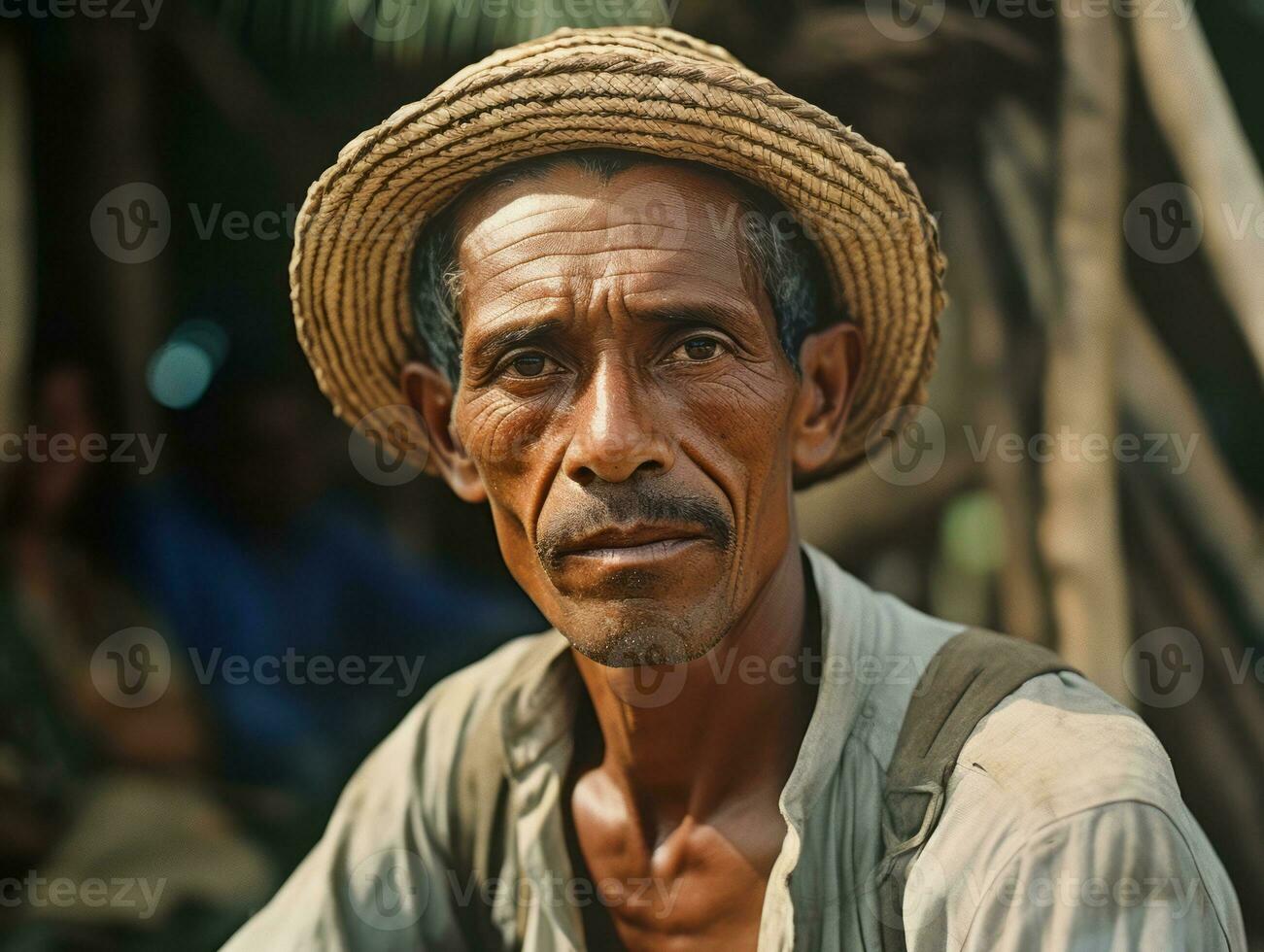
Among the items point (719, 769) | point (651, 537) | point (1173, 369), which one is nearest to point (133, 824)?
point (719, 769)

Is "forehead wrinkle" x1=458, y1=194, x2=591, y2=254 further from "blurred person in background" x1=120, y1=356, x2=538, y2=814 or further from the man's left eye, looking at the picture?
"blurred person in background" x1=120, y1=356, x2=538, y2=814

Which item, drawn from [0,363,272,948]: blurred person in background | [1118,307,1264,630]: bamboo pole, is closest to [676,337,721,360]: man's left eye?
[1118,307,1264,630]: bamboo pole

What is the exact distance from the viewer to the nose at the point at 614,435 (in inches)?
55.4

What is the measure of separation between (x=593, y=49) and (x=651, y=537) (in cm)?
60

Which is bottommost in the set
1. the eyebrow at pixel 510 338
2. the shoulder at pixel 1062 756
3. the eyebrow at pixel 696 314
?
the shoulder at pixel 1062 756

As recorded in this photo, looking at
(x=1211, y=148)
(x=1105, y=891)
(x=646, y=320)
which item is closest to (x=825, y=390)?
(x=646, y=320)

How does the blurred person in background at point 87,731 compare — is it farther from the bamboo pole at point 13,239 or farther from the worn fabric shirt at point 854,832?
the worn fabric shirt at point 854,832

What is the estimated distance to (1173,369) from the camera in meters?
2.51

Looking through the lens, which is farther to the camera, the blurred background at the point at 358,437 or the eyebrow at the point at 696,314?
the blurred background at the point at 358,437

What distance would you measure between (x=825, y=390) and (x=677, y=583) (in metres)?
0.45

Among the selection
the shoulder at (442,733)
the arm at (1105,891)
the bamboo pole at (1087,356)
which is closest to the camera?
the arm at (1105,891)

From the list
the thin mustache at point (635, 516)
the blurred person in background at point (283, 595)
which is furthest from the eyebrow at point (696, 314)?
the blurred person in background at point (283, 595)

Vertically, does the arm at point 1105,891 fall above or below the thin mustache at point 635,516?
below

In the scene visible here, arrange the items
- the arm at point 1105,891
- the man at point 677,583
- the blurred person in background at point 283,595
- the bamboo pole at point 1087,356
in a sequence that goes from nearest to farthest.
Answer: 1. the arm at point 1105,891
2. the man at point 677,583
3. the bamboo pole at point 1087,356
4. the blurred person in background at point 283,595
